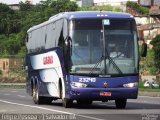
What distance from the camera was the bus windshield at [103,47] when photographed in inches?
1023

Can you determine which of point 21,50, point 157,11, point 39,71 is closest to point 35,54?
point 39,71

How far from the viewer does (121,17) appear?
2689 cm

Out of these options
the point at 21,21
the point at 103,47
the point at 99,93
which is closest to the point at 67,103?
the point at 99,93

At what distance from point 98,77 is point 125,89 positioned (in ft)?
3.42

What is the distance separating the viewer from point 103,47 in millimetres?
26125

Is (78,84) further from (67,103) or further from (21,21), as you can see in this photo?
(21,21)

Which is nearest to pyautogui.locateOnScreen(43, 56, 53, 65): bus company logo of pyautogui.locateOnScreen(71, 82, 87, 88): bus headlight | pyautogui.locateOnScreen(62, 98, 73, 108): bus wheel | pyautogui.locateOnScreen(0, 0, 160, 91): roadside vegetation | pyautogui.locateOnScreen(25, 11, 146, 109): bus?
pyautogui.locateOnScreen(25, 11, 146, 109): bus

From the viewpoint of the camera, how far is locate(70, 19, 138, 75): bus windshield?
2598 cm

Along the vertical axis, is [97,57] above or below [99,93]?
above

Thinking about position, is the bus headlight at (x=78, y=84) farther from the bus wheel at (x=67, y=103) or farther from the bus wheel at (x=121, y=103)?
the bus wheel at (x=121, y=103)

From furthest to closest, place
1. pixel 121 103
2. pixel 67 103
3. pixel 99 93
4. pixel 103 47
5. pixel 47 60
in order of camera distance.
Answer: pixel 47 60 → pixel 121 103 → pixel 67 103 → pixel 103 47 → pixel 99 93

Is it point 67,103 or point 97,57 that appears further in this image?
point 67,103

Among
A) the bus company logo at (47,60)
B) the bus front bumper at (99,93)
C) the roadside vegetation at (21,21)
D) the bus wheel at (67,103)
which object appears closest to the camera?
the bus front bumper at (99,93)

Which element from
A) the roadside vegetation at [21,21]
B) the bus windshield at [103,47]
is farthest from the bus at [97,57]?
the roadside vegetation at [21,21]
